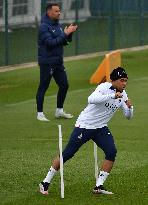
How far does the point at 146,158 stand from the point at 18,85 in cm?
1039

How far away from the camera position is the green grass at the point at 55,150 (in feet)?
39.5

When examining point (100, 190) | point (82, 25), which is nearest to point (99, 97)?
point (100, 190)

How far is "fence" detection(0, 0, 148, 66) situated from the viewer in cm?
2752

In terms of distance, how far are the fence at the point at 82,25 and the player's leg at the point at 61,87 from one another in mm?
8357

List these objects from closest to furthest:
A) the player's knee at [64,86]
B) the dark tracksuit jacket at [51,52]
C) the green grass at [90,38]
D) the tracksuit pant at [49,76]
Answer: the dark tracksuit jacket at [51,52], the tracksuit pant at [49,76], the player's knee at [64,86], the green grass at [90,38]

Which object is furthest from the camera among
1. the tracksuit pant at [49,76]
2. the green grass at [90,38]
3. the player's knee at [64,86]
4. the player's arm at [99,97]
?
the green grass at [90,38]

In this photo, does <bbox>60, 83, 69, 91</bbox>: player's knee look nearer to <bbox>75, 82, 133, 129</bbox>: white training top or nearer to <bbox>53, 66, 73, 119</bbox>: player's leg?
<bbox>53, 66, 73, 119</bbox>: player's leg

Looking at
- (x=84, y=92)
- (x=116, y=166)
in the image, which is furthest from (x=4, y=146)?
(x=84, y=92)

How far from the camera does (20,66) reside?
1090 inches

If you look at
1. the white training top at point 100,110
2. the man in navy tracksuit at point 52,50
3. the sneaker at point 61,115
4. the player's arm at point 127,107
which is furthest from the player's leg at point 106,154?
the sneaker at point 61,115

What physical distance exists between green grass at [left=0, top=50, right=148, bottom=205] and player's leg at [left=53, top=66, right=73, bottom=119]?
0.26m

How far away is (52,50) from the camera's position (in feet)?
60.3

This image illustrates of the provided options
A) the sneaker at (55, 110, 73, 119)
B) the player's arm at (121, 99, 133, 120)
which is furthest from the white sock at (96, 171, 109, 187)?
the sneaker at (55, 110, 73, 119)

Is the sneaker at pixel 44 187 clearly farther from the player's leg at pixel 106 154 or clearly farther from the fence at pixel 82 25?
the fence at pixel 82 25
